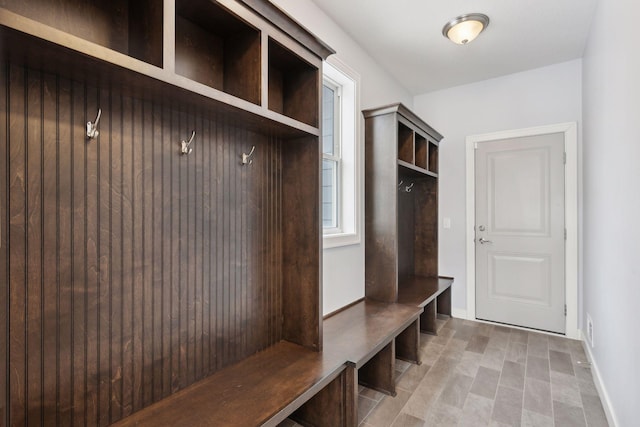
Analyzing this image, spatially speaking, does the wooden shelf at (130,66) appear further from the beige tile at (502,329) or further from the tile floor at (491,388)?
the beige tile at (502,329)

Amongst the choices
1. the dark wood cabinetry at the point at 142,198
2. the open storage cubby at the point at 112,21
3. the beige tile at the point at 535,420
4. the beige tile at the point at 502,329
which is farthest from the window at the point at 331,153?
the beige tile at the point at 502,329

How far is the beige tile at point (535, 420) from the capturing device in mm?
1894

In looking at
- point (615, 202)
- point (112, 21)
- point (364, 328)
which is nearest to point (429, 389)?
point (364, 328)

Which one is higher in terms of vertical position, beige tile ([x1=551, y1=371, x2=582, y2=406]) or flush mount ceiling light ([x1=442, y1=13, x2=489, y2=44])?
flush mount ceiling light ([x1=442, y1=13, x2=489, y2=44])

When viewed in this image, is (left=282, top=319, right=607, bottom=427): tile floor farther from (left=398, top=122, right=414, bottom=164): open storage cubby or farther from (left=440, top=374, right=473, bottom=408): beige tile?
(left=398, top=122, right=414, bottom=164): open storage cubby

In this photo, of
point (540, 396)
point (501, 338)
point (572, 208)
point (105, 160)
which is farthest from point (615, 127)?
point (105, 160)

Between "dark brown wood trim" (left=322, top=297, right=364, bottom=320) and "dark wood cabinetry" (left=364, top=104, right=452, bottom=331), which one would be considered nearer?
"dark brown wood trim" (left=322, top=297, right=364, bottom=320)

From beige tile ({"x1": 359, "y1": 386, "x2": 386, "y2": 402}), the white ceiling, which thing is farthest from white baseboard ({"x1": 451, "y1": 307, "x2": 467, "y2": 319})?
the white ceiling

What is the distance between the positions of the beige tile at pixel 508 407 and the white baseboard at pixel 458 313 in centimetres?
153

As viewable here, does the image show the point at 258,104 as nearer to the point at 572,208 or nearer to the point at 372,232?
the point at 372,232

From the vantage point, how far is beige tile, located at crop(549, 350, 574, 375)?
8.38 feet

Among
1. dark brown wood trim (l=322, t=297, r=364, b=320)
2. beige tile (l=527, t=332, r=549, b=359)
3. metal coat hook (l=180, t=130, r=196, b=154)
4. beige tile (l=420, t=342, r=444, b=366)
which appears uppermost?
metal coat hook (l=180, t=130, r=196, b=154)

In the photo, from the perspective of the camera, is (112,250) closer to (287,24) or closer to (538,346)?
(287,24)

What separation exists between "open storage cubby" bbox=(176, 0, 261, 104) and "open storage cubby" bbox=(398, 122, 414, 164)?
6.43 feet
